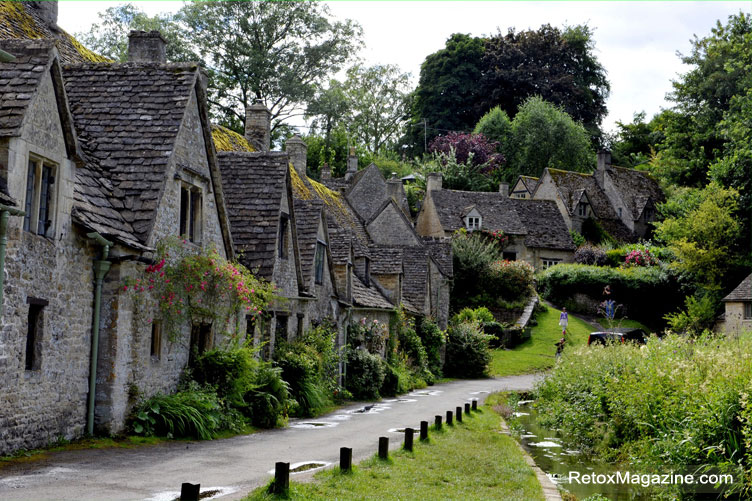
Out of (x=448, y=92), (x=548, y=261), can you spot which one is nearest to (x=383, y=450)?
(x=548, y=261)

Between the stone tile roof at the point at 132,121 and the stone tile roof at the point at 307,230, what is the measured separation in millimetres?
8174

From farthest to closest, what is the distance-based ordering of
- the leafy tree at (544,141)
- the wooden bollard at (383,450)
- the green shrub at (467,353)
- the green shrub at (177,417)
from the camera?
1. the leafy tree at (544,141)
2. the green shrub at (467,353)
3. the green shrub at (177,417)
4. the wooden bollard at (383,450)

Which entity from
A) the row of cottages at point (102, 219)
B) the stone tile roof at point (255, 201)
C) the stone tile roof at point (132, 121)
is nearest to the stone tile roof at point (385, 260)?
the row of cottages at point (102, 219)

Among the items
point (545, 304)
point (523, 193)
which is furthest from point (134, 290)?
point (523, 193)

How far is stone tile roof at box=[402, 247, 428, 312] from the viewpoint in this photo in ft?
135

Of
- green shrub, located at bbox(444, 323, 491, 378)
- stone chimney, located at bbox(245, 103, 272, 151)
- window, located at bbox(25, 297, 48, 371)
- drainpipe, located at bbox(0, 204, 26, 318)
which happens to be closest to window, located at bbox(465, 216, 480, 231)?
green shrub, located at bbox(444, 323, 491, 378)

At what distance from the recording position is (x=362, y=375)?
28.2 meters

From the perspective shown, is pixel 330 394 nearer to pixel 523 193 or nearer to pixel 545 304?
pixel 545 304

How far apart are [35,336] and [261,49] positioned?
145ft

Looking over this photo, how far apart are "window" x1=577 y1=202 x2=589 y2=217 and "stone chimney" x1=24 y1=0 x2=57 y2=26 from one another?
180ft

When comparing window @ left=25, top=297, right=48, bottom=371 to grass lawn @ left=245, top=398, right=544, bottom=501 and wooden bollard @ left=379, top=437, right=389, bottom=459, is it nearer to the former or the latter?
grass lawn @ left=245, top=398, right=544, bottom=501

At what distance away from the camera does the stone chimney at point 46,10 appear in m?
20.2

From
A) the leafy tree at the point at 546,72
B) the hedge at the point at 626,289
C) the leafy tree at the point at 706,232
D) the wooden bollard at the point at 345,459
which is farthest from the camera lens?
the leafy tree at the point at 546,72

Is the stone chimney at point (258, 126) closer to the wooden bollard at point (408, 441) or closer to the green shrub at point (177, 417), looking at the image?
the green shrub at point (177, 417)
